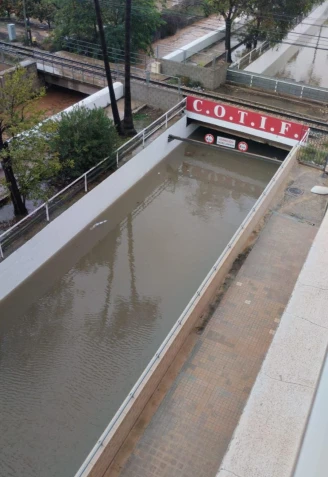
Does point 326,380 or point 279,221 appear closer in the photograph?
point 326,380

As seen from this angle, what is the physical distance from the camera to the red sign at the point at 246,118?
18.5 meters

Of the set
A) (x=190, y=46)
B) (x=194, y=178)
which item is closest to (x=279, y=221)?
(x=194, y=178)

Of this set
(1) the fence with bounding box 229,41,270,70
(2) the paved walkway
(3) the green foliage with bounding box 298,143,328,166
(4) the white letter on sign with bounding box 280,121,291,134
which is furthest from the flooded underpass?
(1) the fence with bounding box 229,41,270,70

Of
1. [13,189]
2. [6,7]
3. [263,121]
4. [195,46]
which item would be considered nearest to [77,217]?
[13,189]

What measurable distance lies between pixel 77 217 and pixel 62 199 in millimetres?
804

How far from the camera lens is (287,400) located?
6941 mm

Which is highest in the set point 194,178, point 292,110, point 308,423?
point 308,423

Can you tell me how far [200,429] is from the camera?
839 centimetres

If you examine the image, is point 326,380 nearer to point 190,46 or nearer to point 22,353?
point 22,353

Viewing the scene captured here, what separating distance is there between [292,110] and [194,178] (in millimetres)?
6798

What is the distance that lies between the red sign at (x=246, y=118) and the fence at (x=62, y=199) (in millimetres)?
1995

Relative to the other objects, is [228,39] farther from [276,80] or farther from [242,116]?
[242,116]

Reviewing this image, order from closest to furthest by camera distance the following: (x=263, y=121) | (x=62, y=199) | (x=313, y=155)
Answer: (x=62, y=199) < (x=313, y=155) < (x=263, y=121)

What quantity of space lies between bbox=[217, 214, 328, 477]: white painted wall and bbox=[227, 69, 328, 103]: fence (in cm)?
1639
